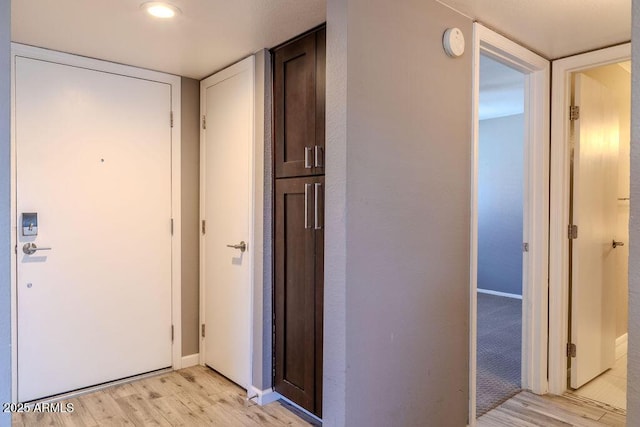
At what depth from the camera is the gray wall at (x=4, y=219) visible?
3.57 ft

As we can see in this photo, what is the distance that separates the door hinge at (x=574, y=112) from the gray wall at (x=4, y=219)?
2.91 metres

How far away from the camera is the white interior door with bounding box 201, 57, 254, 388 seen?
8.68 ft

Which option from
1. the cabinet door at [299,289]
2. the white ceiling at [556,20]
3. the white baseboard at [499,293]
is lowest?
the white baseboard at [499,293]

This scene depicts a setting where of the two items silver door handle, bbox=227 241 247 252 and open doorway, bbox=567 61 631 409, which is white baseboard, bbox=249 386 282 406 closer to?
silver door handle, bbox=227 241 247 252

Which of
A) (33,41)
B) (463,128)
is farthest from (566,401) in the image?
(33,41)

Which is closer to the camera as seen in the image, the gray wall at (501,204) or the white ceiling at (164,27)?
the white ceiling at (164,27)

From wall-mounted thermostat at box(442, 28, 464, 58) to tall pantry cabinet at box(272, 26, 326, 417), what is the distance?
610 millimetres

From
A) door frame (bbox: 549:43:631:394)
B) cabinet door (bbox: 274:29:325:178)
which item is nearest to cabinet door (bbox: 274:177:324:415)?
cabinet door (bbox: 274:29:325:178)

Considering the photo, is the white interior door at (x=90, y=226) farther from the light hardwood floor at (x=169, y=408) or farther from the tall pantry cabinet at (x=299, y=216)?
the tall pantry cabinet at (x=299, y=216)

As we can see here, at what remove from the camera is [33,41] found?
238cm

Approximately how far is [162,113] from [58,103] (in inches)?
24.8

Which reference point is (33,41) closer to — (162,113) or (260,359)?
(162,113)

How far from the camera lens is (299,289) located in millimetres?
2354

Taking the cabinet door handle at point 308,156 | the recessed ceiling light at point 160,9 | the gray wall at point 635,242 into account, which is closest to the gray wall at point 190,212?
the recessed ceiling light at point 160,9
